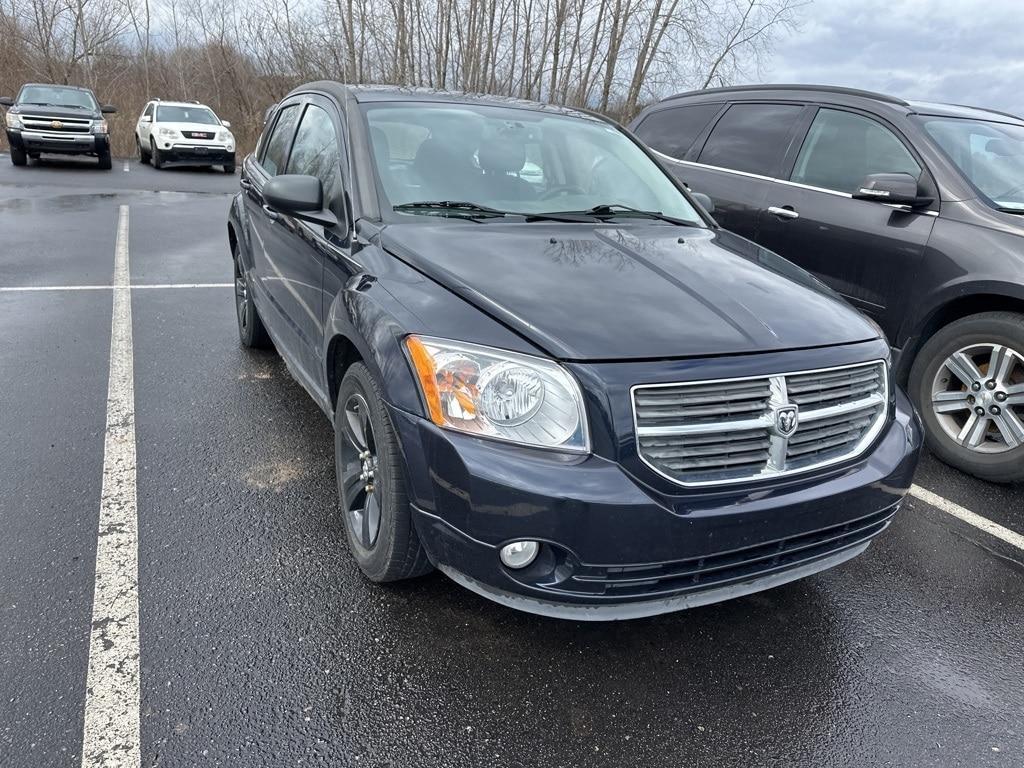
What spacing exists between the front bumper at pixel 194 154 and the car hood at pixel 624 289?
1818 cm

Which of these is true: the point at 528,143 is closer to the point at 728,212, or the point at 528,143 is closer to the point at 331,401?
the point at 331,401

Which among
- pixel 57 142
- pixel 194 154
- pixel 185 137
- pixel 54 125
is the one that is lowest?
pixel 194 154

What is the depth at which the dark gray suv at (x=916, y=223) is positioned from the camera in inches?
153

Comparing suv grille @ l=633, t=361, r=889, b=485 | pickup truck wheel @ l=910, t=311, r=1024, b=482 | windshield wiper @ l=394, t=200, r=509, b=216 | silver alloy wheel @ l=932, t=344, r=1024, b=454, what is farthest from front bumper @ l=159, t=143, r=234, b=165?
suv grille @ l=633, t=361, r=889, b=485

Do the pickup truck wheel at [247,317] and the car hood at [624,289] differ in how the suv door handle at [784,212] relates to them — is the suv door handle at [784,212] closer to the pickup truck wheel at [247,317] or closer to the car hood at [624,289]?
the car hood at [624,289]

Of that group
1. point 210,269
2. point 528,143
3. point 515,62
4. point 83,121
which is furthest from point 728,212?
point 515,62

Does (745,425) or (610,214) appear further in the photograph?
(610,214)

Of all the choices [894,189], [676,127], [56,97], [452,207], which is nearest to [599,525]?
[452,207]

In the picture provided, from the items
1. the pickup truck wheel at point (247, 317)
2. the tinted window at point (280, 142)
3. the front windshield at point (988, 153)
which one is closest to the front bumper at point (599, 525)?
the tinted window at point (280, 142)

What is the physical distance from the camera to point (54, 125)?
16.6 meters

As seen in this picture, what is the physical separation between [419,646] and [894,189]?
11.5 ft

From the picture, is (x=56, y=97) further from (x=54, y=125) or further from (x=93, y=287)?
(x=93, y=287)

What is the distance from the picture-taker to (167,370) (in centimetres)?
489

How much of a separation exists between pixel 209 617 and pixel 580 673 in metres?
1.28
